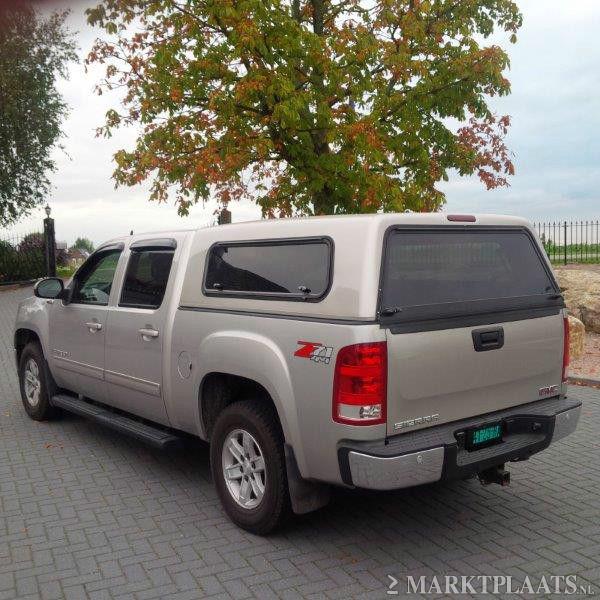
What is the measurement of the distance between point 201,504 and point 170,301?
1.46 metres

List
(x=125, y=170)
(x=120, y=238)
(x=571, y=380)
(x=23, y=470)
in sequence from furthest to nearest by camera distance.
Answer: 1. (x=125, y=170)
2. (x=571, y=380)
3. (x=120, y=238)
4. (x=23, y=470)

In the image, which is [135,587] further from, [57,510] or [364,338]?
[364,338]

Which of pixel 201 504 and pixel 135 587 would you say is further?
pixel 201 504

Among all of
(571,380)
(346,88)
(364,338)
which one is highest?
(346,88)

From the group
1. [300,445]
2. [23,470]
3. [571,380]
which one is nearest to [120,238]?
[23,470]

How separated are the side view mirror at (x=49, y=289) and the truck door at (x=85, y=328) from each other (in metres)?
0.11

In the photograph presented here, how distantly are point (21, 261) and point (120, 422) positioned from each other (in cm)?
2896

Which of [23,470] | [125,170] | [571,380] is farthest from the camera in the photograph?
[125,170]

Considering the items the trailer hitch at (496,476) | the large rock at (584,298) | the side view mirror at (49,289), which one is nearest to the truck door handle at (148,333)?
the side view mirror at (49,289)

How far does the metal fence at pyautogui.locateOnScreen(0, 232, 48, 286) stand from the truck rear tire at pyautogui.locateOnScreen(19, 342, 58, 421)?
25.8 m

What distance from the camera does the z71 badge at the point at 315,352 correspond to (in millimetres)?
3647

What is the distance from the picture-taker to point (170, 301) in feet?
16.6

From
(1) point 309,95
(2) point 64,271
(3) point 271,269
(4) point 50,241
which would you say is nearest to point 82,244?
(2) point 64,271

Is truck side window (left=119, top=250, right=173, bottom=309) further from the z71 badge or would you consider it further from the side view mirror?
the z71 badge
